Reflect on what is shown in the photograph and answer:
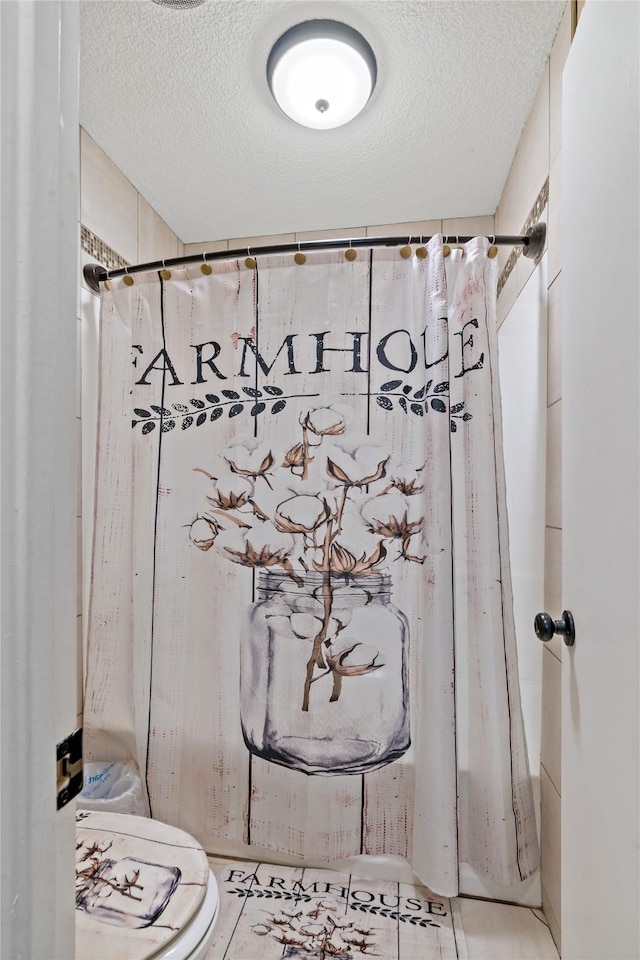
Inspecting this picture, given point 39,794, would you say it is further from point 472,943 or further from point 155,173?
point 155,173

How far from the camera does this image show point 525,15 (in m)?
1.22

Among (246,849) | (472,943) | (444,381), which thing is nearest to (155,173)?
(444,381)

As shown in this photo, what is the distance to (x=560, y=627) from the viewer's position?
33.9 inches

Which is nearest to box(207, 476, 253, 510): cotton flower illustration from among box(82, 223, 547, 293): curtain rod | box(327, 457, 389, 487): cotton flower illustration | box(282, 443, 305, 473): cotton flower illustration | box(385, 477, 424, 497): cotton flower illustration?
box(282, 443, 305, 473): cotton flower illustration

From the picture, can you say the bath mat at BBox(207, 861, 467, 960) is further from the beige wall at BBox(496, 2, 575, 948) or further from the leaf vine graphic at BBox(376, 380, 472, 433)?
the leaf vine graphic at BBox(376, 380, 472, 433)

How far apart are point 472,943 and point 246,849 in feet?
2.11

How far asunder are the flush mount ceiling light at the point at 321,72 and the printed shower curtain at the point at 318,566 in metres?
0.40

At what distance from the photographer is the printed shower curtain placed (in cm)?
131

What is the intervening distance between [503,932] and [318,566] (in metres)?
1.01

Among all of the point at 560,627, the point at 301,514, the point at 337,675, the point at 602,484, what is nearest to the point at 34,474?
the point at 602,484

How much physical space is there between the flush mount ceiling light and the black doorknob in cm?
137

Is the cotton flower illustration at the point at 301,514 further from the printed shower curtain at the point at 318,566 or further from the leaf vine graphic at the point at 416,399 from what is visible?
the leaf vine graphic at the point at 416,399

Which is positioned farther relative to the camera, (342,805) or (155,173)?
(155,173)

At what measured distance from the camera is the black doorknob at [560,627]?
83 cm
